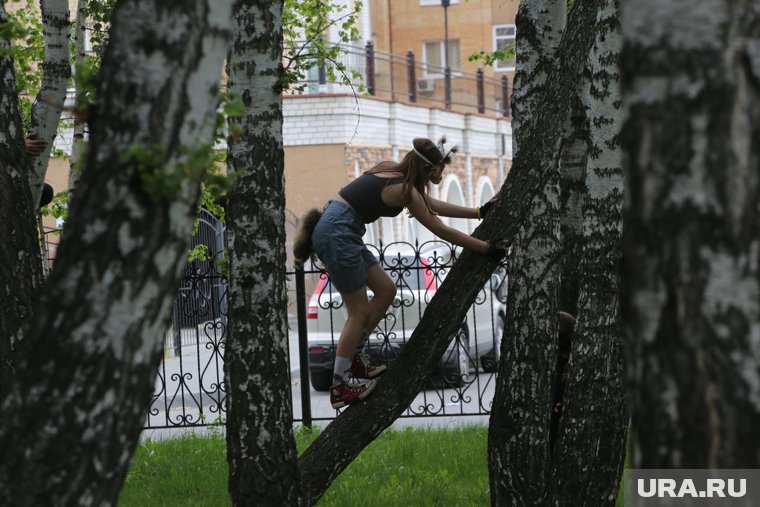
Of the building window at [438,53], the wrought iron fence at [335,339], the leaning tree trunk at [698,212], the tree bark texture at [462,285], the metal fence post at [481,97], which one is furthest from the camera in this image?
the building window at [438,53]

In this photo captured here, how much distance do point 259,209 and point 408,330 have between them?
27.5 feet

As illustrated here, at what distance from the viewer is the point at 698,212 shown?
206cm

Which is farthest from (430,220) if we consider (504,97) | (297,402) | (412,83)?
(504,97)

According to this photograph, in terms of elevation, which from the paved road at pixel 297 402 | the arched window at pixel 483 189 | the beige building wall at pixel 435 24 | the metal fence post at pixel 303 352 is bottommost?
the paved road at pixel 297 402

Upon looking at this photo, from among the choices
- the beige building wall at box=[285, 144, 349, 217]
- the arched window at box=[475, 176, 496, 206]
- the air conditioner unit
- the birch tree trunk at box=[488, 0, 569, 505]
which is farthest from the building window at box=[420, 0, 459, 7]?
the birch tree trunk at box=[488, 0, 569, 505]

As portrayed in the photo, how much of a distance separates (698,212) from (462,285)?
3.58m

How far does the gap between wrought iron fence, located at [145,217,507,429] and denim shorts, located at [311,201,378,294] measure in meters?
4.00

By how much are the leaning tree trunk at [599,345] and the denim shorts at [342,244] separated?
1206 mm

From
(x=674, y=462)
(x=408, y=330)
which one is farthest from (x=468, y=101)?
(x=674, y=462)

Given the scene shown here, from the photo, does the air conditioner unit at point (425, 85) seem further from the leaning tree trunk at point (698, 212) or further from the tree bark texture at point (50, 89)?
the leaning tree trunk at point (698, 212)

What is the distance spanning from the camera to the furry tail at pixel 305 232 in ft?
21.1

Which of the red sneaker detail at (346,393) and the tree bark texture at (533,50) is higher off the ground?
the tree bark texture at (533,50)

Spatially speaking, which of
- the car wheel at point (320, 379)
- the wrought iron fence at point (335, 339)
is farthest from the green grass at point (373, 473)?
the car wheel at point (320, 379)

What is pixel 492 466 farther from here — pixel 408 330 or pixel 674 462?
pixel 408 330
